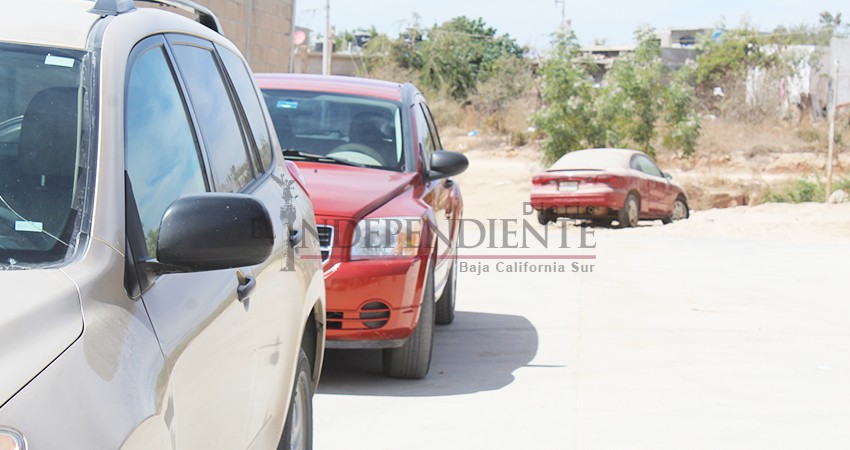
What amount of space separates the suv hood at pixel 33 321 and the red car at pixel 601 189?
17.5 metres

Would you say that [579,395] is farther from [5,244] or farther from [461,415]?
[5,244]

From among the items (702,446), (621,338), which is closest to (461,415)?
(702,446)

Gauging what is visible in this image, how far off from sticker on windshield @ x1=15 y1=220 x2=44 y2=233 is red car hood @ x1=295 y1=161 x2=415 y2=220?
14.0ft

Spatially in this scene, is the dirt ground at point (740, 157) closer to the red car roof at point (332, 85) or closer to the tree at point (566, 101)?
the tree at point (566, 101)

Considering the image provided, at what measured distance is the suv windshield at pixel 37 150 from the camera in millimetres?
2318

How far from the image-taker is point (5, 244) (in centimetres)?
229

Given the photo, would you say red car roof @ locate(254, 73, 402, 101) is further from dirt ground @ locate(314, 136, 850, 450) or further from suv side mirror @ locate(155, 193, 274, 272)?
suv side mirror @ locate(155, 193, 274, 272)

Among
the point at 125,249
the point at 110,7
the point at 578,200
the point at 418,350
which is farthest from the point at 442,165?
the point at 578,200

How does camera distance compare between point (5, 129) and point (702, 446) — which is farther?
Result: point (702, 446)

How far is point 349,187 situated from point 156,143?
4117 millimetres

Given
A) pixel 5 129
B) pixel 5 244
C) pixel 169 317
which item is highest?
pixel 5 129

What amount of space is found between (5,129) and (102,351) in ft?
2.80

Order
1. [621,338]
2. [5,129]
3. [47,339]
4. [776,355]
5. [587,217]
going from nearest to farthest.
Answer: [47,339]
[5,129]
[776,355]
[621,338]
[587,217]

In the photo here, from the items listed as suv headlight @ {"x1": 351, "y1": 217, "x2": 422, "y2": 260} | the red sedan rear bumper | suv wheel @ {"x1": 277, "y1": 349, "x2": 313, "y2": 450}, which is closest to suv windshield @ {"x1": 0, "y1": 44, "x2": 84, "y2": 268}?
suv wheel @ {"x1": 277, "y1": 349, "x2": 313, "y2": 450}
